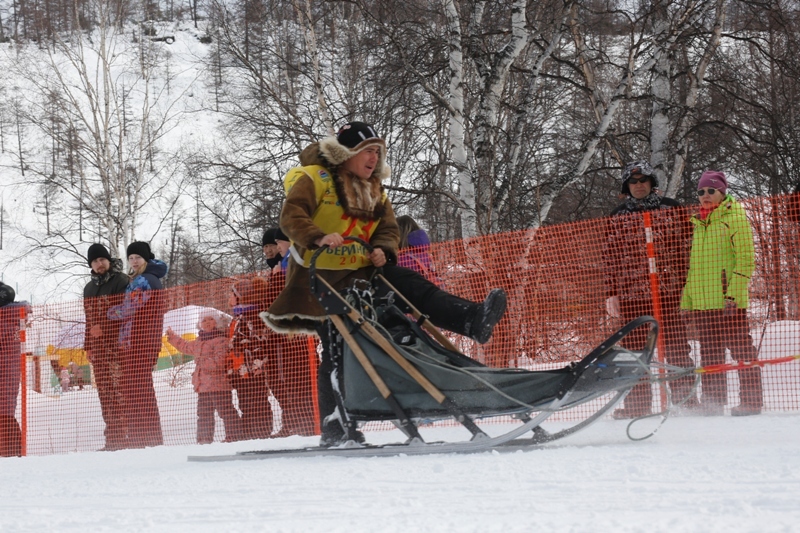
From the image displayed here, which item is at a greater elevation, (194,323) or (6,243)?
(6,243)

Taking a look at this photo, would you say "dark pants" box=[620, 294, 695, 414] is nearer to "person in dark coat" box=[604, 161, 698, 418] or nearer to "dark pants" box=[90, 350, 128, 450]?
"person in dark coat" box=[604, 161, 698, 418]

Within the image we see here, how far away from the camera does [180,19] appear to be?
222 feet

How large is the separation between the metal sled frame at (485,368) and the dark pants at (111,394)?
3.25 metres

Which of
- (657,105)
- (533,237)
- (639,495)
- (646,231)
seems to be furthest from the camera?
(657,105)

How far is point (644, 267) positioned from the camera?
5531 millimetres

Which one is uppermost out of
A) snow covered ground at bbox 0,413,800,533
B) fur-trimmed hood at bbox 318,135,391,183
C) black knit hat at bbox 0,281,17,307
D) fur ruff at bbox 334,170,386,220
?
fur-trimmed hood at bbox 318,135,391,183

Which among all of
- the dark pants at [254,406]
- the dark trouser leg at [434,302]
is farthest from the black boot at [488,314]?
the dark pants at [254,406]

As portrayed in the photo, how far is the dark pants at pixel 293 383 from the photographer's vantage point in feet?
19.9

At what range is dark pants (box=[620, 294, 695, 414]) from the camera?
5.19 meters

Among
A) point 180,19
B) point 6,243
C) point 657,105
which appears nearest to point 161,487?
point 657,105

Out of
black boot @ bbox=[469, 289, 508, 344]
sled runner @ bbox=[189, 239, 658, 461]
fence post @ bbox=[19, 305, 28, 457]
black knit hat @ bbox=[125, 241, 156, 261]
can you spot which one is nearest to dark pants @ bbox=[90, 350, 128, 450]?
fence post @ bbox=[19, 305, 28, 457]

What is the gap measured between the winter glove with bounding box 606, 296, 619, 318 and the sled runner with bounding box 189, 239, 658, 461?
1853 mm

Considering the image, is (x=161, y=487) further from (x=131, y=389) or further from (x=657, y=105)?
(x=657, y=105)

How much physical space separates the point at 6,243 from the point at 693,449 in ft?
181
